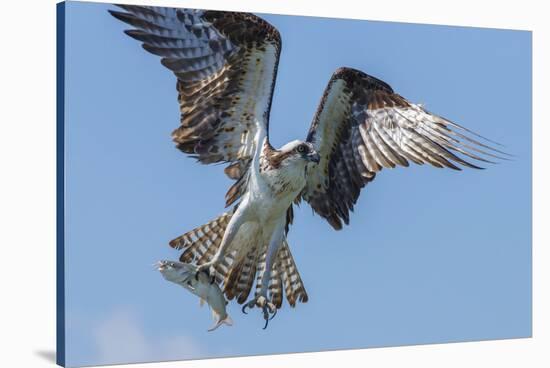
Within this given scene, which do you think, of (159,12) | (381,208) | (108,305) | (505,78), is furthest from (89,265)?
(505,78)

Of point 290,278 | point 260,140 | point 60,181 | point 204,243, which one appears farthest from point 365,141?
point 60,181

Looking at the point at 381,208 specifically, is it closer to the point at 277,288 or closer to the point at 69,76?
the point at 277,288

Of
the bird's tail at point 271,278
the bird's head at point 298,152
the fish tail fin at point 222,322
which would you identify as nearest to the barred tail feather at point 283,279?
the bird's tail at point 271,278

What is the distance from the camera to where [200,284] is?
8.91 meters

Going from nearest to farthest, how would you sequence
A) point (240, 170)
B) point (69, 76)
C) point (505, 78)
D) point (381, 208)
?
point (69, 76)
point (240, 170)
point (381, 208)
point (505, 78)

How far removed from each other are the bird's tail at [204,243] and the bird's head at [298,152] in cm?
61

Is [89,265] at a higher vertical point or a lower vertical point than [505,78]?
lower

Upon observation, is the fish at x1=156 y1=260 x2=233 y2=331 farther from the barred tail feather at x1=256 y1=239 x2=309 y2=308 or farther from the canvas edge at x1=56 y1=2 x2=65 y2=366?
the canvas edge at x1=56 y1=2 x2=65 y2=366

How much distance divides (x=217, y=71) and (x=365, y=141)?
1.32 m

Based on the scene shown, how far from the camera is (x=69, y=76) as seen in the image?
328 inches

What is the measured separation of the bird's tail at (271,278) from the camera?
358 inches

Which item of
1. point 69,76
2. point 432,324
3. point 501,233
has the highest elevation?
point 69,76

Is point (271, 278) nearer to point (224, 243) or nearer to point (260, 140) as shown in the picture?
point (224, 243)

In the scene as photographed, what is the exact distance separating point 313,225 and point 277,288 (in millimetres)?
568
